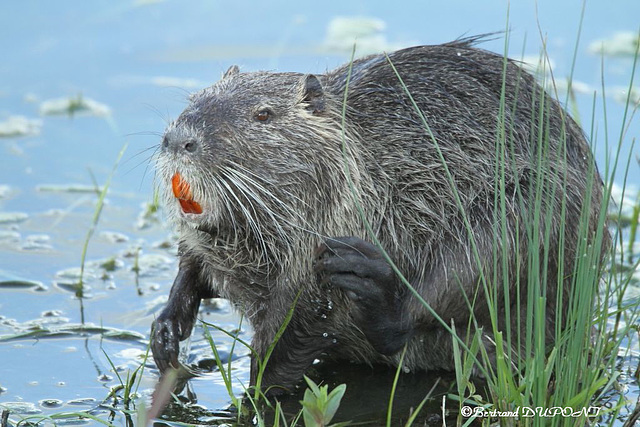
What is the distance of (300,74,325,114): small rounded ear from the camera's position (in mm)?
4367

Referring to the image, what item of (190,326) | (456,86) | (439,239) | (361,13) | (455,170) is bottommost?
(190,326)

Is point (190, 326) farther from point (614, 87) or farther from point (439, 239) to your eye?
point (614, 87)

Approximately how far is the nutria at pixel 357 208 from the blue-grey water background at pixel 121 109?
365 mm

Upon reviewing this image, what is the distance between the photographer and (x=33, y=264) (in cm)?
551

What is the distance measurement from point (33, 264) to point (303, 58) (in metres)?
2.82

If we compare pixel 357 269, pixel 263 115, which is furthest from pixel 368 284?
pixel 263 115

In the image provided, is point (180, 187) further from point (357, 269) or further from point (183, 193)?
point (357, 269)

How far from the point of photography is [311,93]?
173 inches

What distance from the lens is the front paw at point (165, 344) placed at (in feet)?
14.7

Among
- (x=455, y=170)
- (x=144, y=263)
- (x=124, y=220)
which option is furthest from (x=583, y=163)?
(x=124, y=220)

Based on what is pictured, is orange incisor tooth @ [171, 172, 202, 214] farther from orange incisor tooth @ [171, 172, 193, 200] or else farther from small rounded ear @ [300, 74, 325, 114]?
small rounded ear @ [300, 74, 325, 114]

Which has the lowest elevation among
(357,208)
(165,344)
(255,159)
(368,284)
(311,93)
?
(165,344)

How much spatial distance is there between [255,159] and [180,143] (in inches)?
12.5

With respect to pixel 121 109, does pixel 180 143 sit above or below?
below
